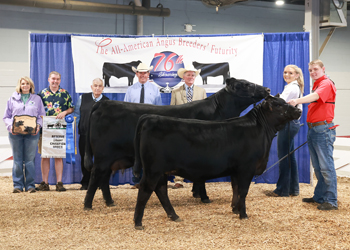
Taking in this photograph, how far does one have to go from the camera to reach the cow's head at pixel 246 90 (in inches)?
164

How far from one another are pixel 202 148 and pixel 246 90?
4.02ft

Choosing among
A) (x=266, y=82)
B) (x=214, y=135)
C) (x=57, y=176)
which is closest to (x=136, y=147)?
(x=214, y=135)

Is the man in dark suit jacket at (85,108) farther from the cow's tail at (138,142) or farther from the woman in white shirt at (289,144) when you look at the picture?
the woman in white shirt at (289,144)

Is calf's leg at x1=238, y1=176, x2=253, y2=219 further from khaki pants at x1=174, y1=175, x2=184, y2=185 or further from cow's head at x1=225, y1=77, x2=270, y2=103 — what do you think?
khaki pants at x1=174, y1=175, x2=184, y2=185

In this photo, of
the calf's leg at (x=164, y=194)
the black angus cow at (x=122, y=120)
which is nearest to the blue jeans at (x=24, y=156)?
the black angus cow at (x=122, y=120)

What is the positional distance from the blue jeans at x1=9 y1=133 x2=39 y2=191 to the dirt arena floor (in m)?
0.43

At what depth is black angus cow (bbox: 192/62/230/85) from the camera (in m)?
5.71

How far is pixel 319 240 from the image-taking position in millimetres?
3041

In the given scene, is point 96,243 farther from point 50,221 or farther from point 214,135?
point 214,135

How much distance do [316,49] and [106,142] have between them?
4.42 meters

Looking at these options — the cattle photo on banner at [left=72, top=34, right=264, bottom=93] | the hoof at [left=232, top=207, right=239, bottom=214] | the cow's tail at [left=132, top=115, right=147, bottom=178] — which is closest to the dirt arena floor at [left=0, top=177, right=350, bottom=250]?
the hoof at [left=232, top=207, right=239, bottom=214]

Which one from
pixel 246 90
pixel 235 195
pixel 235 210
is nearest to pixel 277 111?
pixel 246 90

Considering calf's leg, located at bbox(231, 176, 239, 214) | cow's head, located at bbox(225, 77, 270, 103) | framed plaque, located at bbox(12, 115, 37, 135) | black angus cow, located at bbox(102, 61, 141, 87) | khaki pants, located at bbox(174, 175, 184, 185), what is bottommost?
khaki pants, located at bbox(174, 175, 184, 185)

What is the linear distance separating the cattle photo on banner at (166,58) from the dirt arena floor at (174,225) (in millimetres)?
1828
